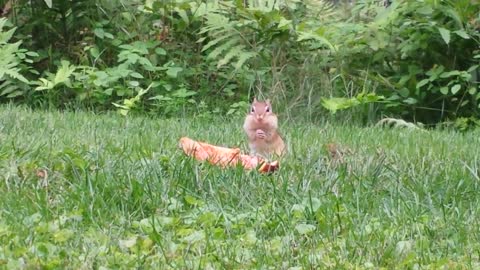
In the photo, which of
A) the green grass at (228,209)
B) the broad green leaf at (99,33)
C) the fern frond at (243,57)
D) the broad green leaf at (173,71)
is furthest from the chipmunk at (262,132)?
the broad green leaf at (99,33)

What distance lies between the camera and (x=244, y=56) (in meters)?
8.48

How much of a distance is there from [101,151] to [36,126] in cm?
149

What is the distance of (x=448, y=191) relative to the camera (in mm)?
3953

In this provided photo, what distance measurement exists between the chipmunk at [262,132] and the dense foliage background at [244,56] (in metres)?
3.07

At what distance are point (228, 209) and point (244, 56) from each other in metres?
4.96

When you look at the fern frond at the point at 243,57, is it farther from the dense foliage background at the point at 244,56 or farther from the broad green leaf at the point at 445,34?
the broad green leaf at the point at 445,34

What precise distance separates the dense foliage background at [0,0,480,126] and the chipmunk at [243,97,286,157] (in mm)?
3068

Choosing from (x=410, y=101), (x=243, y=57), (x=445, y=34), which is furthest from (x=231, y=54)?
(x=445, y=34)

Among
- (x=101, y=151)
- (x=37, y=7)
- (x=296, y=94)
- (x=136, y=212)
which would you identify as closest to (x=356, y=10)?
(x=296, y=94)

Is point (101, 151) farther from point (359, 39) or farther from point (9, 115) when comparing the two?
point (359, 39)

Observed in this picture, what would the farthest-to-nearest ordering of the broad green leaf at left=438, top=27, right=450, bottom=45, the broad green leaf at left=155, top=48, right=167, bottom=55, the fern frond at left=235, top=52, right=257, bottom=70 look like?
1. the broad green leaf at left=155, top=48, right=167, bottom=55
2. the fern frond at left=235, top=52, right=257, bottom=70
3. the broad green leaf at left=438, top=27, right=450, bottom=45

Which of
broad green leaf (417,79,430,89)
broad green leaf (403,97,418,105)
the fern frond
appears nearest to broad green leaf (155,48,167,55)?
the fern frond

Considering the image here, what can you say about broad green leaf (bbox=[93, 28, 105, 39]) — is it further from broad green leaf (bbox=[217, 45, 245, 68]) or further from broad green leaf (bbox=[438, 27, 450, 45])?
broad green leaf (bbox=[438, 27, 450, 45])

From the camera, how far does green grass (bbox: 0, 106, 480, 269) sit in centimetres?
296
